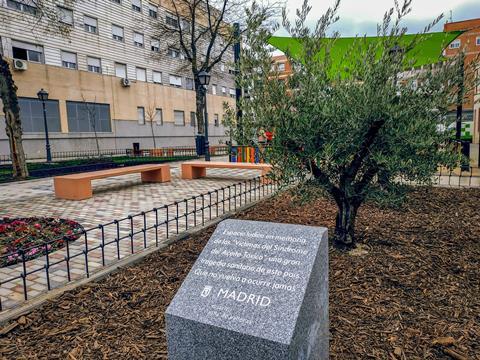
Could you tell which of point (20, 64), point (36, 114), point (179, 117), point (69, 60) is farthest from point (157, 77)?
point (20, 64)

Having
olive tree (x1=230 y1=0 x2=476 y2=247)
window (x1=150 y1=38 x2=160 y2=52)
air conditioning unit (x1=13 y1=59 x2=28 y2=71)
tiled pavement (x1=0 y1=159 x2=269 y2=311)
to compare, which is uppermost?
window (x1=150 y1=38 x2=160 y2=52)

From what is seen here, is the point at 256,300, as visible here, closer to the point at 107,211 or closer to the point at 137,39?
the point at 107,211

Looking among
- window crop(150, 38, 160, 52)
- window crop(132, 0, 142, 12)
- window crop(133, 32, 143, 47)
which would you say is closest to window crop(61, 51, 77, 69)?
window crop(133, 32, 143, 47)

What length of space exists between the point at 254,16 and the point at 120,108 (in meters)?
29.2

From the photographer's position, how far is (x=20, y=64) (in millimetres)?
23359

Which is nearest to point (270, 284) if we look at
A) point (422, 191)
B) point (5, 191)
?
point (422, 191)

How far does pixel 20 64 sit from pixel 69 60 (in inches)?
168

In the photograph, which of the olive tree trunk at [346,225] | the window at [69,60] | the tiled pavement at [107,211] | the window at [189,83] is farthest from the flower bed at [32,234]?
the window at [189,83]

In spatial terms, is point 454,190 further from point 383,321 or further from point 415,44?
point 383,321

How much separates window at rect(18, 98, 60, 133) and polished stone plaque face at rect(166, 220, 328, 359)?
88.4 ft

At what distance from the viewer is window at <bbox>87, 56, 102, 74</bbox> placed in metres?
28.5

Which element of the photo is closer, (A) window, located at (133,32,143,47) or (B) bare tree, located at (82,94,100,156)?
(B) bare tree, located at (82,94,100,156)

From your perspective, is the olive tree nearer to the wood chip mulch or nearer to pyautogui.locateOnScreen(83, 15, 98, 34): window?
the wood chip mulch

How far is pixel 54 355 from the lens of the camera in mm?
2744
